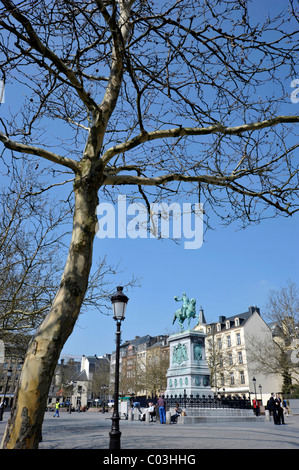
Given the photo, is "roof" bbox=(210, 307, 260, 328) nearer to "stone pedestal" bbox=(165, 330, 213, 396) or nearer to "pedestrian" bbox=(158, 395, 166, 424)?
"stone pedestal" bbox=(165, 330, 213, 396)

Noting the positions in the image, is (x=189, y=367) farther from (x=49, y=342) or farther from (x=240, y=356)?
(x=240, y=356)

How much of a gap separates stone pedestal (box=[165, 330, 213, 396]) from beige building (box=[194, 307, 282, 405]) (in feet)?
84.5

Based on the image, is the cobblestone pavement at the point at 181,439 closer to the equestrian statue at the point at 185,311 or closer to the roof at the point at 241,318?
the equestrian statue at the point at 185,311

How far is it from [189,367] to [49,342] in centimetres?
2254

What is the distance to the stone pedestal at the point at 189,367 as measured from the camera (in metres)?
24.2

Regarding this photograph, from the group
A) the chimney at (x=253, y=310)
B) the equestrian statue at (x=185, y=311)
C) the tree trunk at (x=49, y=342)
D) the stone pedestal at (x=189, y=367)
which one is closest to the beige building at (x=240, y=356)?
the chimney at (x=253, y=310)

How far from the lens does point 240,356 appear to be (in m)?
56.0

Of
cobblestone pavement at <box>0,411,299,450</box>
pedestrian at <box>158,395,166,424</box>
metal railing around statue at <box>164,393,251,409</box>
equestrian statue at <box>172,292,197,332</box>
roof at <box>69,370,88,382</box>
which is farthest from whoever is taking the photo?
roof at <box>69,370,88,382</box>

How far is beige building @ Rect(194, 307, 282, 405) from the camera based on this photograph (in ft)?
172

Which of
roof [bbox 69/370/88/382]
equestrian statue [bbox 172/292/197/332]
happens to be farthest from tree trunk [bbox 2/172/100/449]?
roof [bbox 69/370/88/382]

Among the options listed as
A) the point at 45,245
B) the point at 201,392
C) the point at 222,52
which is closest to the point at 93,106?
the point at 222,52

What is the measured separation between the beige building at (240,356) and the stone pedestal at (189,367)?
25757 mm

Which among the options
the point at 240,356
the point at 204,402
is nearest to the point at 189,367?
the point at 204,402

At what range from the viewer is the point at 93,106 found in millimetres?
5750
